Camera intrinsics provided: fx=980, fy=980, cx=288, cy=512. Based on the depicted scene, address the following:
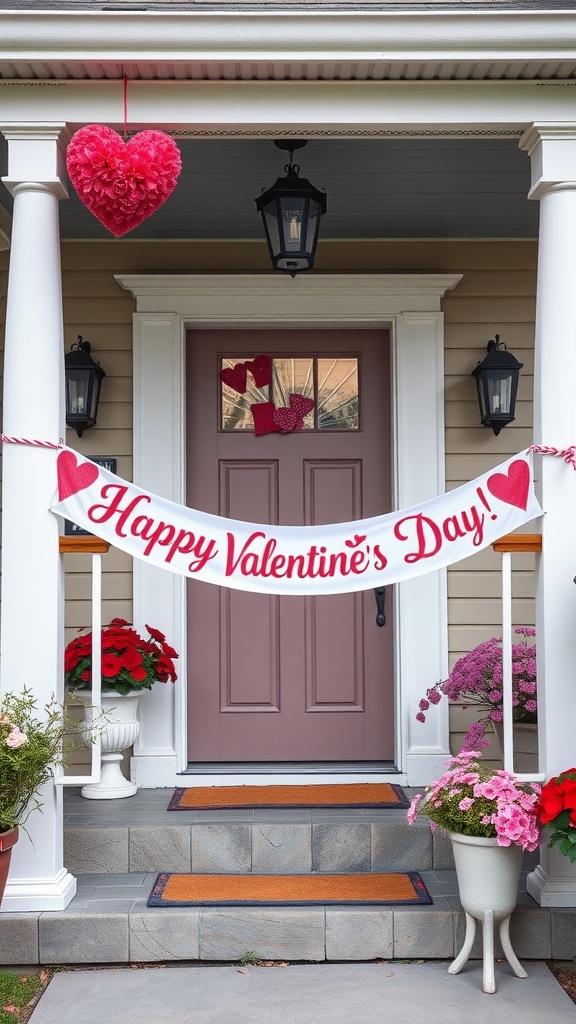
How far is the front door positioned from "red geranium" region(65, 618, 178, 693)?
1.31 feet

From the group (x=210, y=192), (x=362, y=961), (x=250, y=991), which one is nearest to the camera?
(x=250, y=991)

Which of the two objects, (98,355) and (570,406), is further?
(98,355)

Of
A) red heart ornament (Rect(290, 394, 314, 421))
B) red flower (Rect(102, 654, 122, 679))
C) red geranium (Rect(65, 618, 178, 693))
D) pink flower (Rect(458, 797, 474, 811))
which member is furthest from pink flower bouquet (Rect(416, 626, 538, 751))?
red heart ornament (Rect(290, 394, 314, 421))

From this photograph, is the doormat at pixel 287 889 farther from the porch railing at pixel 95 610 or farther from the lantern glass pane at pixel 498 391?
the lantern glass pane at pixel 498 391

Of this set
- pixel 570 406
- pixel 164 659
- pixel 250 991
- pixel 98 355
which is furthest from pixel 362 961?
pixel 98 355

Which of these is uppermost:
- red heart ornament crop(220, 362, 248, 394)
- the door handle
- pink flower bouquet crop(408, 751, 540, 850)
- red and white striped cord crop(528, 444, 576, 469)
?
red heart ornament crop(220, 362, 248, 394)

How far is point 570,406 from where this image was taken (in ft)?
10.4

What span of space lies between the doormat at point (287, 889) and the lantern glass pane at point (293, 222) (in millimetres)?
2245

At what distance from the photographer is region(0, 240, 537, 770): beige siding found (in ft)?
14.4

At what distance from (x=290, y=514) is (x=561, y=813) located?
80.0 inches

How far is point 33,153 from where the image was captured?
3.17 metres

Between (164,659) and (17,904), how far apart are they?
4.02 ft

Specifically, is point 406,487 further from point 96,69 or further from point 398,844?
point 96,69

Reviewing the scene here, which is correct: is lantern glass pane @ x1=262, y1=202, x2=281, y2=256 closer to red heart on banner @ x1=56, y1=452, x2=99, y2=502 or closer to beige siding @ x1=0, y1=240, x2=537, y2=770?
beige siding @ x1=0, y1=240, x2=537, y2=770
